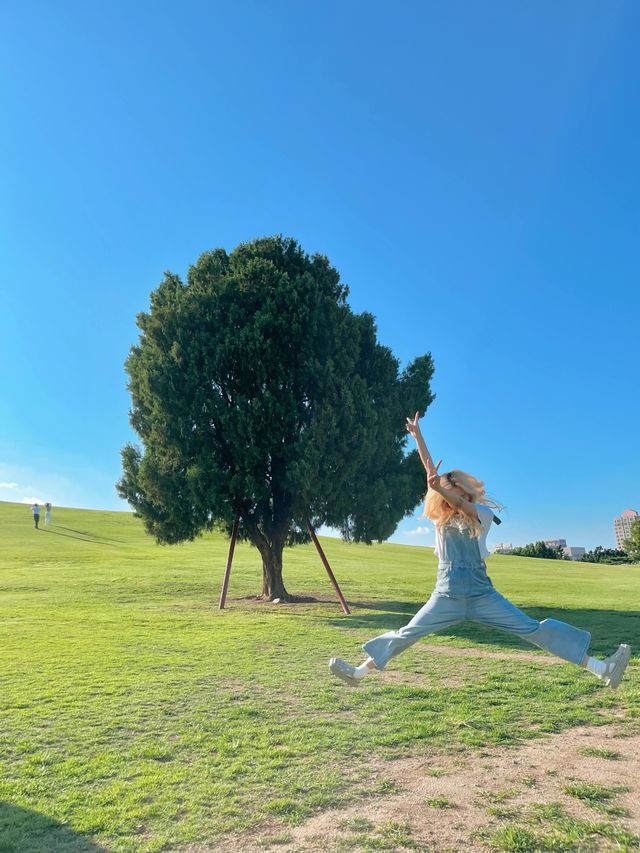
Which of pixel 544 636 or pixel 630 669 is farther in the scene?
pixel 630 669

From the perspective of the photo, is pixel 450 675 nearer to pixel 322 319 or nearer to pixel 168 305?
pixel 322 319

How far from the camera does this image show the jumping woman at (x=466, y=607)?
5.70 m

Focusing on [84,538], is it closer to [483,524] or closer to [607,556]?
[483,524]

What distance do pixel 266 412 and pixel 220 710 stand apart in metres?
12.8

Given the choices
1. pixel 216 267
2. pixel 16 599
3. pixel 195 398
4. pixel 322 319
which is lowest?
pixel 16 599

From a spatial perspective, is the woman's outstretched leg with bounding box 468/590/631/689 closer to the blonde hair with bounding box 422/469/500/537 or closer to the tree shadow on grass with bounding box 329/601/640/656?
the blonde hair with bounding box 422/469/500/537

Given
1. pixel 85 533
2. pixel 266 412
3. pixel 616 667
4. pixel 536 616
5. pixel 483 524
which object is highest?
pixel 266 412

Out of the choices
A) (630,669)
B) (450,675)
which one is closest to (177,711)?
(450,675)

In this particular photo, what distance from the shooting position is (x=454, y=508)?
5930 mm

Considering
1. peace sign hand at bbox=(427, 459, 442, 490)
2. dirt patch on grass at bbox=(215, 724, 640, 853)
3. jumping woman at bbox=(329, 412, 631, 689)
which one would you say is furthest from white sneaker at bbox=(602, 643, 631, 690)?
peace sign hand at bbox=(427, 459, 442, 490)

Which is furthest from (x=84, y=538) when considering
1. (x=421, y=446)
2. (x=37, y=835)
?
(x=37, y=835)

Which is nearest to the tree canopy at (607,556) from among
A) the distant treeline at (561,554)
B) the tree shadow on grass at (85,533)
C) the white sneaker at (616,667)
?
the distant treeline at (561,554)

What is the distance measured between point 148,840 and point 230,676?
5.51 m

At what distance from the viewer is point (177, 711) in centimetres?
755
